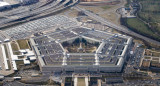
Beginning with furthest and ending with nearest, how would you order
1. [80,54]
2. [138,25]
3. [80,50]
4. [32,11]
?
[32,11] → [138,25] → [80,50] → [80,54]

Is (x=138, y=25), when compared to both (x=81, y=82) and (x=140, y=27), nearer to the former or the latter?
(x=140, y=27)

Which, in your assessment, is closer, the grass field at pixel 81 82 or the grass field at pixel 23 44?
the grass field at pixel 81 82

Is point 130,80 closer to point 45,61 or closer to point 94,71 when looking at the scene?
point 94,71

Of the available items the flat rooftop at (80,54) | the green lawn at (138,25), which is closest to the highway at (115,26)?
the green lawn at (138,25)

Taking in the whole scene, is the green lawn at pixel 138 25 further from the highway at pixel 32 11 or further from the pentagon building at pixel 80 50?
the highway at pixel 32 11

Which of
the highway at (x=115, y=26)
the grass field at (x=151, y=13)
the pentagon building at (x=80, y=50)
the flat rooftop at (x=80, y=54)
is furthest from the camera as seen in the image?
the grass field at (x=151, y=13)

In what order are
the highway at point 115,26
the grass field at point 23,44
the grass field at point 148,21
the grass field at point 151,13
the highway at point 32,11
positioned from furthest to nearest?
the highway at point 32,11 → the grass field at point 151,13 → the grass field at point 148,21 → the highway at point 115,26 → the grass field at point 23,44

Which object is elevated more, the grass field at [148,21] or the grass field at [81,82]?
the grass field at [148,21]

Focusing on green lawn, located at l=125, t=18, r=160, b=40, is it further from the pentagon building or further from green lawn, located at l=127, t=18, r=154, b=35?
the pentagon building

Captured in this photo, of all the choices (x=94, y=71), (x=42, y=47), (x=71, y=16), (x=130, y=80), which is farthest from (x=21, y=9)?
(x=130, y=80)

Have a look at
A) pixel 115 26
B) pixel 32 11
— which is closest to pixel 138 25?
pixel 115 26
